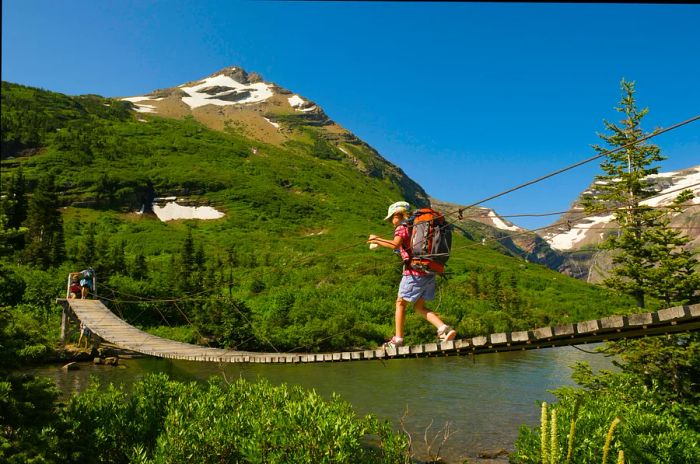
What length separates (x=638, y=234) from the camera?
1473 centimetres

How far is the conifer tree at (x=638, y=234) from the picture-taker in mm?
13464

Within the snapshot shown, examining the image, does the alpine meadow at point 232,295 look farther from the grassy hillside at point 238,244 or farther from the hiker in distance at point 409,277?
the hiker in distance at point 409,277

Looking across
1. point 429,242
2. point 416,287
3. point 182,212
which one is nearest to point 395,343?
point 416,287

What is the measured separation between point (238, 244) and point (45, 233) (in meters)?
27.2

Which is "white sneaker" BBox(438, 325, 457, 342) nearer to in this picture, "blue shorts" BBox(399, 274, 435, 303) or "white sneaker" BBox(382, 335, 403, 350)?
"blue shorts" BBox(399, 274, 435, 303)

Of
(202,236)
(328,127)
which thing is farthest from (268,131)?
(202,236)

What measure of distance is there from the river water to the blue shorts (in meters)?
9.92

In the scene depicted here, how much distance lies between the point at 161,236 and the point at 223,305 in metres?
36.6

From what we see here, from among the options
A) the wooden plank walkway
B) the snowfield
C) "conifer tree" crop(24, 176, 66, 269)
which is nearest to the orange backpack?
the wooden plank walkway

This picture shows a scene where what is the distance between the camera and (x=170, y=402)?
495 inches

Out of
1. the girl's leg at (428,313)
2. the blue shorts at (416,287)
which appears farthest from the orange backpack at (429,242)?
the girl's leg at (428,313)

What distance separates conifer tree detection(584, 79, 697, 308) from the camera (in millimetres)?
13464

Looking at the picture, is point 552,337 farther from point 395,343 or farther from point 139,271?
point 139,271

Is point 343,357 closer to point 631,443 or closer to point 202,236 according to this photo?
point 631,443
